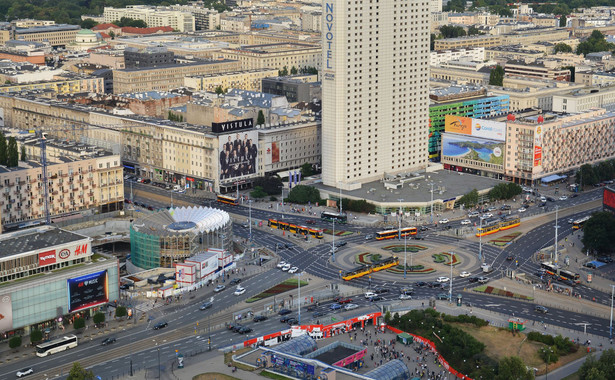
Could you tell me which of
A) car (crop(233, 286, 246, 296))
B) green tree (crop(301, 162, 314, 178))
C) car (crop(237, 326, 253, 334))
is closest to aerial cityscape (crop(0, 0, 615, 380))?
green tree (crop(301, 162, 314, 178))

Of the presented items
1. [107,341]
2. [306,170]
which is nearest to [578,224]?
[306,170]

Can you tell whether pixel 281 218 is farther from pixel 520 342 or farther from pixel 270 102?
pixel 520 342

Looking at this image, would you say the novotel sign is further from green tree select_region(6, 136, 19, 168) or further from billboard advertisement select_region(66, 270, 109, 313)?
billboard advertisement select_region(66, 270, 109, 313)

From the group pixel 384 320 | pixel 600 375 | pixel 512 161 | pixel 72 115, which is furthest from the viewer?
pixel 72 115

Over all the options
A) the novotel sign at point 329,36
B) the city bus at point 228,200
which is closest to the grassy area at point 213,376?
the city bus at point 228,200

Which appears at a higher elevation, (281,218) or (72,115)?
(72,115)

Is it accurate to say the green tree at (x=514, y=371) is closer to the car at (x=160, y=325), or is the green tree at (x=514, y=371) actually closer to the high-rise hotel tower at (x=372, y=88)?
the car at (x=160, y=325)

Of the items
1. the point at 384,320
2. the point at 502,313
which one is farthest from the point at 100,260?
the point at 502,313
